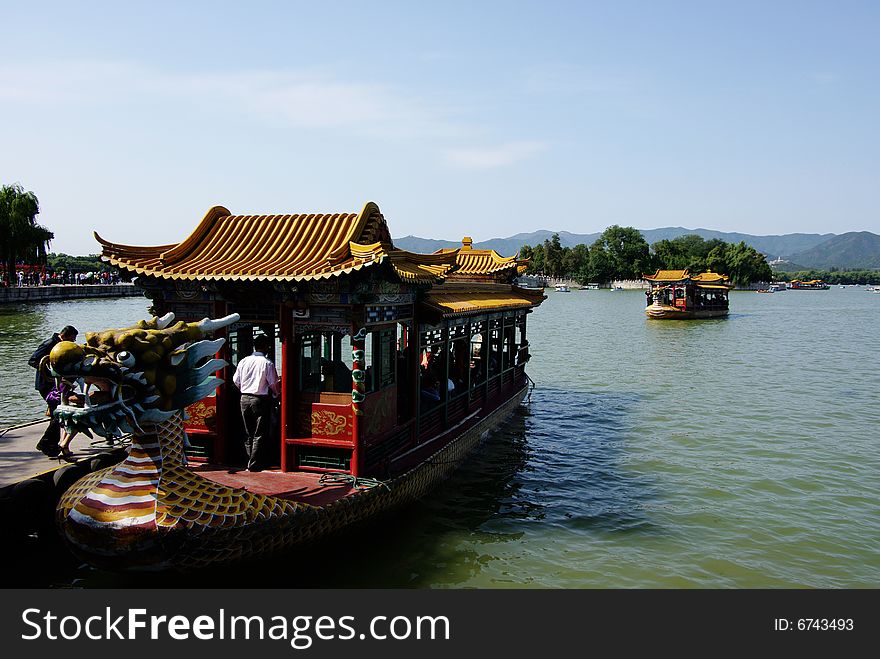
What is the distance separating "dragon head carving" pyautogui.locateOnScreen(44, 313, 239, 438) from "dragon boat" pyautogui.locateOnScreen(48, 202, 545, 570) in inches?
0.5

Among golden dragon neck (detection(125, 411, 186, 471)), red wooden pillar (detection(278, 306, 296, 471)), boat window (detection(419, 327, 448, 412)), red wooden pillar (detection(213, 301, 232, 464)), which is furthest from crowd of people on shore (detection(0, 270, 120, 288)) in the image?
golden dragon neck (detection(125, 411, 186, 471))

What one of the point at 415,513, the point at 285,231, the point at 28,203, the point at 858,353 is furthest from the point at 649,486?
the point at 28,203

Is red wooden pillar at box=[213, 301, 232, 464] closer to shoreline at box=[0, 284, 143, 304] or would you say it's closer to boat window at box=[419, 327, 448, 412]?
boat window at box=[419, 327, 448, 412]

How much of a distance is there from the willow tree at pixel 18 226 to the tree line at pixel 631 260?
3293 inches

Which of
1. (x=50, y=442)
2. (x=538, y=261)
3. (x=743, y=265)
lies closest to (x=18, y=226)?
(x=50, y=442)

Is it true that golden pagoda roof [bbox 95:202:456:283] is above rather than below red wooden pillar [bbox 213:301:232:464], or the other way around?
above

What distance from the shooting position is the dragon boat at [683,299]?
56219 millimetres

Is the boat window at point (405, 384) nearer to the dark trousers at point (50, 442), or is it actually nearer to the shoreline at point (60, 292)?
the dark trousers at point (50, 442)

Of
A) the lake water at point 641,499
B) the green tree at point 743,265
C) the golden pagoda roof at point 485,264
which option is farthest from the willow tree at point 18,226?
→ the green tree at point 743,265

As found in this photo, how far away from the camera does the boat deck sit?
27.4 feet

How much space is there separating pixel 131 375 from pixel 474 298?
336 inches

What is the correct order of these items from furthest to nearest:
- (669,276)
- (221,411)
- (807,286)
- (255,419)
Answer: (807,286) < (669,276) < (221,411) < (255,419)

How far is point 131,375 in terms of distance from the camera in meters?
6.79

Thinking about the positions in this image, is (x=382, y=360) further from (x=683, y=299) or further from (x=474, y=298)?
(x=683, y=299)
